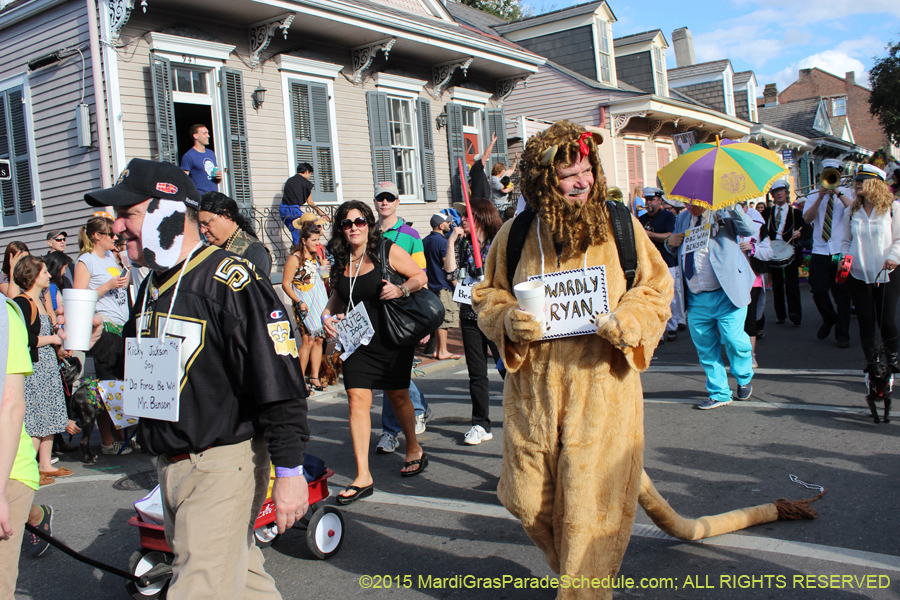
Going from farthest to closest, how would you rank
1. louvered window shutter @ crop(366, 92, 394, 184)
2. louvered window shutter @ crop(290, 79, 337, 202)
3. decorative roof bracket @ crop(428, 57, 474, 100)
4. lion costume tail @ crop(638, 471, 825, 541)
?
decorative roof bracket @ crop(428, 57, 474, 100) < louvered window shutter @ crop(366, 92, 394, 184) < louvered window shutter @ crop(290, 79, 337, 202) < lion costume tail @ crop(638, 471, 825, 541)

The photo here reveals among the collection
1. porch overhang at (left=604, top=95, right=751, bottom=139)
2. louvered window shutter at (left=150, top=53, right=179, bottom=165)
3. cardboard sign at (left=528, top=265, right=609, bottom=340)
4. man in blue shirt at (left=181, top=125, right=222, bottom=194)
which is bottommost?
cardboard sign at (left=528, top=265, right=609, bottom=340)

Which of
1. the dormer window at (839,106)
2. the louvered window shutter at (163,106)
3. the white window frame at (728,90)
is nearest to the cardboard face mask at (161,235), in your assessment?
the louvered window shutter at (163,106)

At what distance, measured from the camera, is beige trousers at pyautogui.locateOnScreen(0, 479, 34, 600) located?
2.51 m

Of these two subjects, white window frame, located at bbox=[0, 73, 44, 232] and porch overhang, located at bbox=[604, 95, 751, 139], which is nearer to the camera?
white window frame, located at bbox=[0, 73, 44, 232]

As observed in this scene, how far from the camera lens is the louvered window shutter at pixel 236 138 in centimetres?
1116

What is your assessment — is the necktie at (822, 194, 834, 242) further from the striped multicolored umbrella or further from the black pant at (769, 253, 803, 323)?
the black pant at (769, 253, 803, 323)

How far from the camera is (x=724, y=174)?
5.83 meters

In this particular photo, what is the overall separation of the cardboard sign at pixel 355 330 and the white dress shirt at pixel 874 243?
13.9 feet

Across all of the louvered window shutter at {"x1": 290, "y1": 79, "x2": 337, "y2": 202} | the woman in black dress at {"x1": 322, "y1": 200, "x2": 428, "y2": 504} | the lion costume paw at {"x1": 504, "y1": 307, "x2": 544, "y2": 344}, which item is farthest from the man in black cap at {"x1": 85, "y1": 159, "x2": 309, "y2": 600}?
the louvered window shutter at {"x1": 290, "y1": 79, "x2": 337, "y2": 202}

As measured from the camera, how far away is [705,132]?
27391 millimetres

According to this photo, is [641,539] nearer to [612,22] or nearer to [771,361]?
[771,361]

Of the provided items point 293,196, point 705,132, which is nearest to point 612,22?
point 705,132

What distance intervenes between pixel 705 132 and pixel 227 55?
837 inches

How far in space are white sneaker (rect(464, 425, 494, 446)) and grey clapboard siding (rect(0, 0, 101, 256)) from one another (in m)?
7.45
